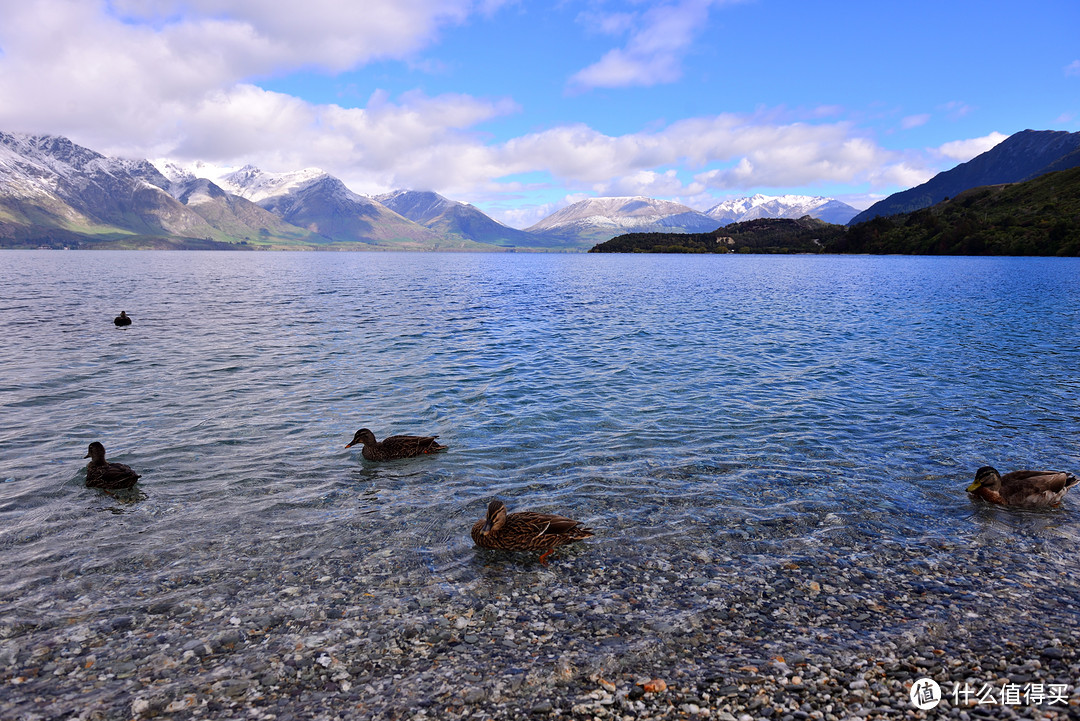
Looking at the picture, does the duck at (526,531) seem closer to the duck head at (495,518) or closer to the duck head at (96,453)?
the duck head at (495,518)

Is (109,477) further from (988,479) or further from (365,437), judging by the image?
(988,479)

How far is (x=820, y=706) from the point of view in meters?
7.05

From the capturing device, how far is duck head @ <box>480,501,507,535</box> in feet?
37.1

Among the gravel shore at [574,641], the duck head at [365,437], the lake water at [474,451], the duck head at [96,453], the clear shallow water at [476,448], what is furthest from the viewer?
the duck head at [365,437]

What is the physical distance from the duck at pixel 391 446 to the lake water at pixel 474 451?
1.10 ft

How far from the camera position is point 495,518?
11383 mm

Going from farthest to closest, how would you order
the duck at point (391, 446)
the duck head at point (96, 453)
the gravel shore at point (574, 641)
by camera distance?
the duck at point (391, 446) < the duck head at point (96, 453) < the gravel shore at point (574, 641)

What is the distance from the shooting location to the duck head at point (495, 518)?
11295 mm

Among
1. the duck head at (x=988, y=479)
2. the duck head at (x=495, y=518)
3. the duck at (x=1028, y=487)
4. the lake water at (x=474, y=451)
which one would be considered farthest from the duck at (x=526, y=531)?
the duck at (x=1028, y=487)

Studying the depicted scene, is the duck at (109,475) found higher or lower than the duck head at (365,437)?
lower

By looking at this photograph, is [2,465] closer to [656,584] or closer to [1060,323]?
[656,584]

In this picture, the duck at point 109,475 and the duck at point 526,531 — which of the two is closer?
the duck at point 526,531

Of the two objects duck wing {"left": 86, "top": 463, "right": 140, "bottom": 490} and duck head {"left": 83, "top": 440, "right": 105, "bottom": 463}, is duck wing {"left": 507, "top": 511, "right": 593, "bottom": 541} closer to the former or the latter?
duck wing {"left": 86, "top": 463, "right": 140, "bottom": 490}

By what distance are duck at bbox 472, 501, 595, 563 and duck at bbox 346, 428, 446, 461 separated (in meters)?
5.90
